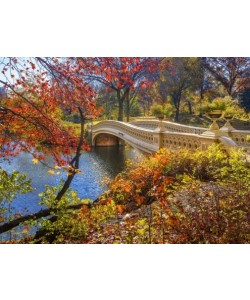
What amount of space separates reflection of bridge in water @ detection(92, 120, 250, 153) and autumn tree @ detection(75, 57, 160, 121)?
413 millimetres

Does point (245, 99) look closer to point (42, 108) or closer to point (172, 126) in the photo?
point (172, 126)

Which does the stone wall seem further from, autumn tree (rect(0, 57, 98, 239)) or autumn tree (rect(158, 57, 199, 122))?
→ autumn tree (rect(158, 57, 199, 122))

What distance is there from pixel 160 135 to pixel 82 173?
174 centimetres

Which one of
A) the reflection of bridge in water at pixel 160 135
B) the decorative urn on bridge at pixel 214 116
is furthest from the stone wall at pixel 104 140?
the decorative urn on bridge at pixel 214 116

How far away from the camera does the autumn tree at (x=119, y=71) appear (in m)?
3.49

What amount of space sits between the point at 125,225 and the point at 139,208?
26 centimetres

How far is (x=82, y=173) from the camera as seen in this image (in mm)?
3605

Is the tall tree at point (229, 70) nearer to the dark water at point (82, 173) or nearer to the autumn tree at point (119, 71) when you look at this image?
the autumn tree at point (119, 71)

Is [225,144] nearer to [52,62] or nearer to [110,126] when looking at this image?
Answer: [110,126]

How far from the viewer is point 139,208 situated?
139 inches

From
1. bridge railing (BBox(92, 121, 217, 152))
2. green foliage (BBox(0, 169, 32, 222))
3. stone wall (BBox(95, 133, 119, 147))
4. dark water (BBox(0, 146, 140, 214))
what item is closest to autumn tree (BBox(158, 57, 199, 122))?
bridge railing (BBox(92, 121, 217, 152))

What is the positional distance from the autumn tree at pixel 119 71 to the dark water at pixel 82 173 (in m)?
0.70

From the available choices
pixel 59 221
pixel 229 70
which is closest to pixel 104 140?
pixel 59 221
